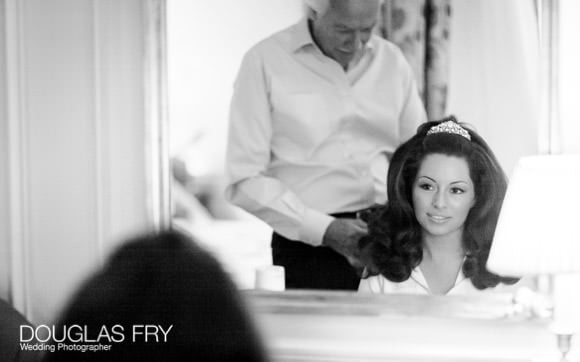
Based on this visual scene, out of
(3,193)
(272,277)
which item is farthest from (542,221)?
(3,193)

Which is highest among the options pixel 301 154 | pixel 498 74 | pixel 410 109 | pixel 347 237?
pixel 498 74

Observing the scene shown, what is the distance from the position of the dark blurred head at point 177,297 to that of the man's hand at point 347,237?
1.15 m

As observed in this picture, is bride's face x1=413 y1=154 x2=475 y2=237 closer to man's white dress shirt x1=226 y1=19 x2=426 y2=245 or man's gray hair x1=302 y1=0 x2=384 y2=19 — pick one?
man's white dress shirt x1=226 y1=19 x2=426 y2=245

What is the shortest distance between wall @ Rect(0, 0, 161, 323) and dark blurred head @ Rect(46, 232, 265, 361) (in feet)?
4.16

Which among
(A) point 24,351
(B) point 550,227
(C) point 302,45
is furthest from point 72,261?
(B) point 550,227

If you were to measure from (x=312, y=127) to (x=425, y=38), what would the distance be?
16.2 inches

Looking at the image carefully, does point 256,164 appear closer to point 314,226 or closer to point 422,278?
point 314,226

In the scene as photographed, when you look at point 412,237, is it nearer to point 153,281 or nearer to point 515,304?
point 515,304

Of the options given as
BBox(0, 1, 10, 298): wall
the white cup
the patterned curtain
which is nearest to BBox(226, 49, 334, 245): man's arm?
the white cup

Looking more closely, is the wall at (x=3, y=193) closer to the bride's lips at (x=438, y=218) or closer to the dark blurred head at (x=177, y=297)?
the bride's lips at (x=438, y=218)

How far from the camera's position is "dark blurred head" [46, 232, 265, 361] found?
1.24 meters

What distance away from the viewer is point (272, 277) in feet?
8.45

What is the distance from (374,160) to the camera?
Answer: 255cm

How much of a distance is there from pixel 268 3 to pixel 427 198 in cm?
73
